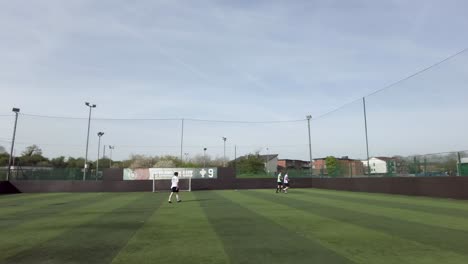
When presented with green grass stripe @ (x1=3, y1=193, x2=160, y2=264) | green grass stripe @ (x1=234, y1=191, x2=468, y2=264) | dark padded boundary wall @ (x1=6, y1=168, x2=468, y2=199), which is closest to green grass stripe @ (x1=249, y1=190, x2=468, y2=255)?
green grass stripe @ (x1=234, y1=191, x2=468, y2=264)

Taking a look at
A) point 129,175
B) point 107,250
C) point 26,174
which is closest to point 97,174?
point 129,175

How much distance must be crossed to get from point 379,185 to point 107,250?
23.3 m

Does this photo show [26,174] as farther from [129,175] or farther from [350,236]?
[350,236]

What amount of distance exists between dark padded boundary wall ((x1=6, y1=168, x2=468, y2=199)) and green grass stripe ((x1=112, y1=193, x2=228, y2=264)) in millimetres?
15803

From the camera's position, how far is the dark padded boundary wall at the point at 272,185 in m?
20.8

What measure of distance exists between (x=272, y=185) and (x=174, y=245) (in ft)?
106

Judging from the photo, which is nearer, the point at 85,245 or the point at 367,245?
the point at 367,245

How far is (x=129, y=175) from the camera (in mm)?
37750

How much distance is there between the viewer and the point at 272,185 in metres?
39.7

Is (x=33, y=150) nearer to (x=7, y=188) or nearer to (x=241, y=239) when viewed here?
(x=7, y=188)

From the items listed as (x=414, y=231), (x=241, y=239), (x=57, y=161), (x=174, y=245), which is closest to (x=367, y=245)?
(x=414, y=231)

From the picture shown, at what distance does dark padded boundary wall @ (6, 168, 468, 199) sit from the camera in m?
20.8

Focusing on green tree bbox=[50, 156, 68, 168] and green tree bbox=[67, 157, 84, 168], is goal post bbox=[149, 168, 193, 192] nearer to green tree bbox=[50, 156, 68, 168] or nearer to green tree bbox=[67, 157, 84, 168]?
green tree bbox=[50, 156, 68, 168]

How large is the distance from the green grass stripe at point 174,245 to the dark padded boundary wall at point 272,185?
51.8ft
